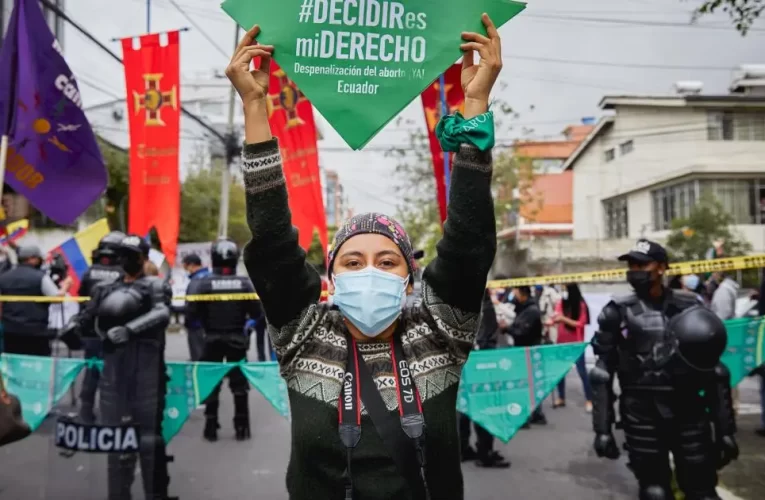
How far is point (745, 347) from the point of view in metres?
5.54

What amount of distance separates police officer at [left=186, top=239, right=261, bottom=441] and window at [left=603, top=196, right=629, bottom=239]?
23420mm

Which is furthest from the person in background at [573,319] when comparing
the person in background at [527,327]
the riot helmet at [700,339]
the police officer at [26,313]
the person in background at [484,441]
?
the police officer at [26,313]

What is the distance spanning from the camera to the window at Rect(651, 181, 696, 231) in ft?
63.7

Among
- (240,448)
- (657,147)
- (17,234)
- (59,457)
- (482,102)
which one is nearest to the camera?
(482,102)

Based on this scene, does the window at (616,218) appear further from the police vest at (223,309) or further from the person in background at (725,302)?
the police vest at (223,309)

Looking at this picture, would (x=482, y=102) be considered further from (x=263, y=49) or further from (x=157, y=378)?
(x=157, y=378)

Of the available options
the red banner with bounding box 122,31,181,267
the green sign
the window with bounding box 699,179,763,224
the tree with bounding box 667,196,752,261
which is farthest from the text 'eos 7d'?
the tree with bounding box 667,196,752,261

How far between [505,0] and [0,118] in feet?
13.1

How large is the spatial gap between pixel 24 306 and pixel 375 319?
729 centimetres

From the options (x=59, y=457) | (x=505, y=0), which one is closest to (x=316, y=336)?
(x=505, y=0)

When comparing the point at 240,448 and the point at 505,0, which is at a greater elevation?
the point at 505,0

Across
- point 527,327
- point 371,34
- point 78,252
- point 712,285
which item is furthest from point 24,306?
point 712,285

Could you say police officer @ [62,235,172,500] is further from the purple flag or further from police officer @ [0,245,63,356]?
police officer @ [0,245,63,356]

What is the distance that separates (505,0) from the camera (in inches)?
83.2
